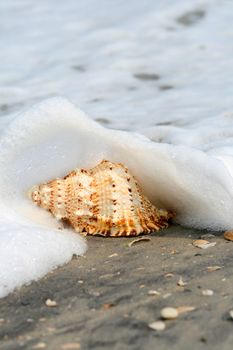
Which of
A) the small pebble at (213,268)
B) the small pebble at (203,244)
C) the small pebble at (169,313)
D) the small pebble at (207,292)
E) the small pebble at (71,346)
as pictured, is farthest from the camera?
the small pebble at (203,244)

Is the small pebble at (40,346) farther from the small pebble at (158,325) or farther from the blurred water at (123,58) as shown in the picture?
the blurred water at (123,58)

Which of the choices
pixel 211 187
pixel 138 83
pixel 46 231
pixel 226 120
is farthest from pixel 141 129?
pixel 46 231

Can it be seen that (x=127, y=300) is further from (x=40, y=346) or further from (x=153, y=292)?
(x=40, y=346)

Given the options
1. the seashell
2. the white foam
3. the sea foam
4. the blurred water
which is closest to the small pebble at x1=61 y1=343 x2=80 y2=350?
the white foam

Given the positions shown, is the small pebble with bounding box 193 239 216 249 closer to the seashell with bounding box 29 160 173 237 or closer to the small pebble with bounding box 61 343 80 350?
the seashell with bounding box 29 160 173 237

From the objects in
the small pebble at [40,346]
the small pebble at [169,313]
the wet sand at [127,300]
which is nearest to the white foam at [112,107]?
the wet sand at [127,300]

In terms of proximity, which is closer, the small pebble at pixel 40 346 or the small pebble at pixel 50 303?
the small pebble at pixel 40 346
